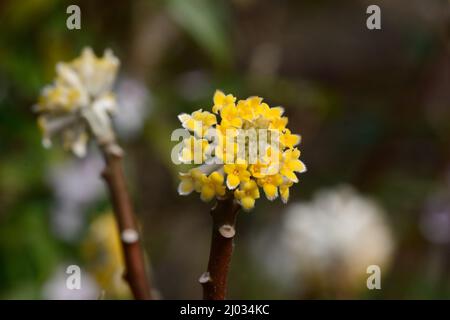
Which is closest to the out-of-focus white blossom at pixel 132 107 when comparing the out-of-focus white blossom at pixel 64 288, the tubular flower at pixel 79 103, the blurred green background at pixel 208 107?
the blurred green background at pixel 208 107

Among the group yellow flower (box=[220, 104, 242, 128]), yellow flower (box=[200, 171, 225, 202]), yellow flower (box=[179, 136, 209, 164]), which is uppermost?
yellow flower (box=[220, 104, 242, 128])

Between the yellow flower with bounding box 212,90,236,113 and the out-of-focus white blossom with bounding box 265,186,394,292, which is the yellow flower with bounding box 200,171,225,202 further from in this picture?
the out-of-focus white blossom with bounding box 265,186,394,292

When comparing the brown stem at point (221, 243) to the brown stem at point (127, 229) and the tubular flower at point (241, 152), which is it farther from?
the brown stem at point (127, 229)

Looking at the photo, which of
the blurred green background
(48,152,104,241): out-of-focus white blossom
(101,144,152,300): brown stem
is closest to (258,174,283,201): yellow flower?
(101,144,152,300): brown stem

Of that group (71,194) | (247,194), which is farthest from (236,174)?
(71,194)

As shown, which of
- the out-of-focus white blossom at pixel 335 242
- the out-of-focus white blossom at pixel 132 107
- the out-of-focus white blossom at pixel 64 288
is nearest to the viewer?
the out-of-focus white blossom at pixel 64 288

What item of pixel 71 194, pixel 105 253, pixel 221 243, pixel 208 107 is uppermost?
pixel 208 107

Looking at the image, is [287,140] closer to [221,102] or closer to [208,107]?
[221,102]
